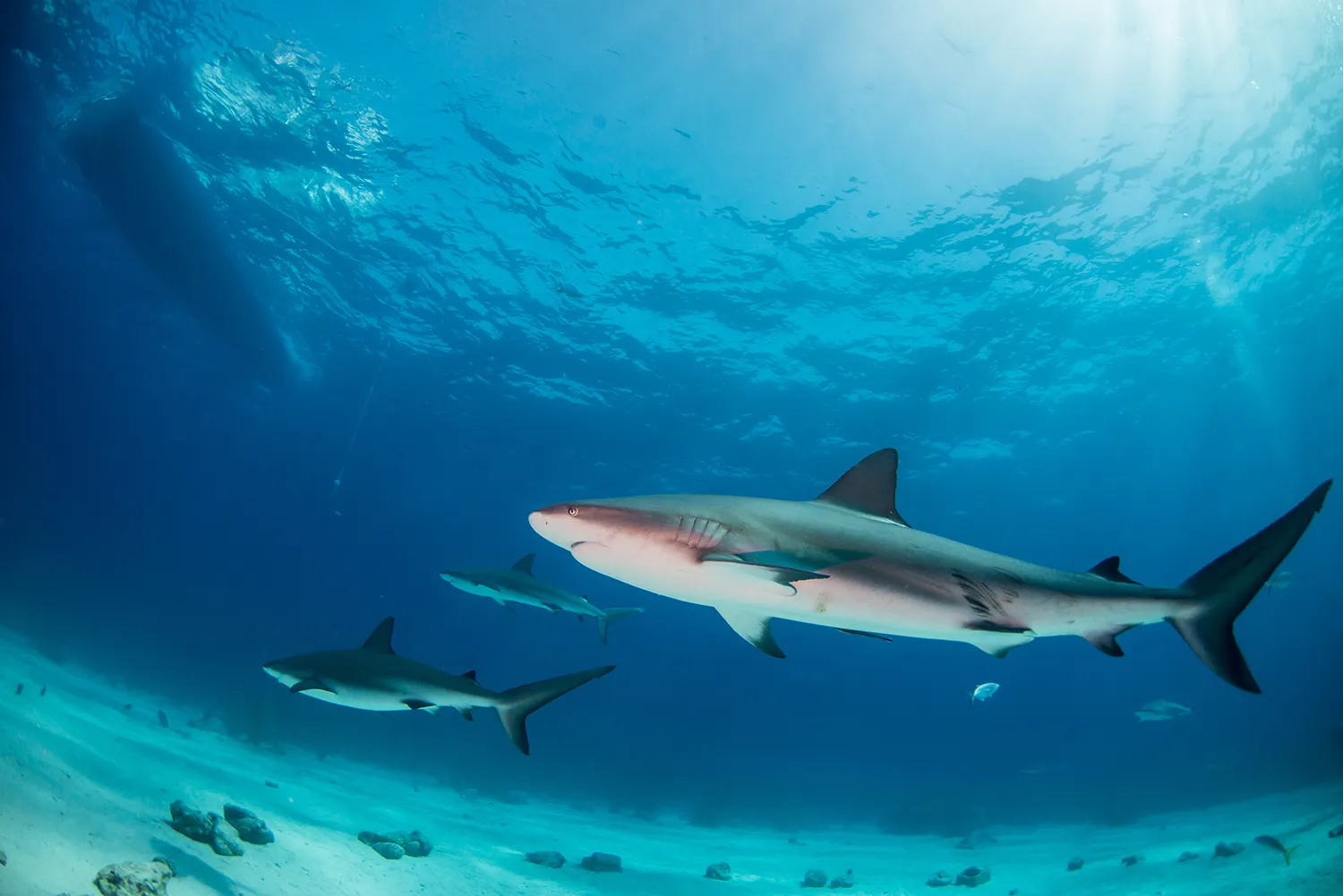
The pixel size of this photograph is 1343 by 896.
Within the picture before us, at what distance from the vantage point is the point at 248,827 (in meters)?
7.75

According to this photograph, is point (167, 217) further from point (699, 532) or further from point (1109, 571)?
point (1109, 571)

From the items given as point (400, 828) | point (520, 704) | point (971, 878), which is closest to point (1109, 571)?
point (520, 704)

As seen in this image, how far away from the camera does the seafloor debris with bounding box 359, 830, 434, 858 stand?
31.5ft

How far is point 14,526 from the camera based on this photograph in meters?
37.7

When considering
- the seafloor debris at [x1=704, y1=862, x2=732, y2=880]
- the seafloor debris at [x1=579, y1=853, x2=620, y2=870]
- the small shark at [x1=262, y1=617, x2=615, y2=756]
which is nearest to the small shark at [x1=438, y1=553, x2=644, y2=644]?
the small shark at [x1=262, y1=617, x2=615, y2=756]

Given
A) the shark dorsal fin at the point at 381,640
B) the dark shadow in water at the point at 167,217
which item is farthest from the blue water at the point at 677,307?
the shark dorsal fin at the point at 381,640

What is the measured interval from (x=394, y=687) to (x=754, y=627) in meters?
3.79

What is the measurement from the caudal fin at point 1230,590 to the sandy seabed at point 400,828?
8.20m

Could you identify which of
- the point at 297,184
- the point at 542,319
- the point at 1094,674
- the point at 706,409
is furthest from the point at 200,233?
the point at 1094,674

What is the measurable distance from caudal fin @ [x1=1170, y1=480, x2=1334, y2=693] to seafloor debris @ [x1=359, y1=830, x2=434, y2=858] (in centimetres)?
1156

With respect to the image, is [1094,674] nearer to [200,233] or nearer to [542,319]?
[542,319]

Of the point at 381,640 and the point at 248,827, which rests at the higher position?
the point at 381,640

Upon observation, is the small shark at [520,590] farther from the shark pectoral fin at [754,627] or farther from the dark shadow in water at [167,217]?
the dark shadow in water at [167,217]

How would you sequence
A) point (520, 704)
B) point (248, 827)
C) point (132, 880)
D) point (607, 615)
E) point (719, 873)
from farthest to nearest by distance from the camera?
point (719, 873) < point (607, 615) < point (248, 827) < point (132, 880) < point (520, 704)
